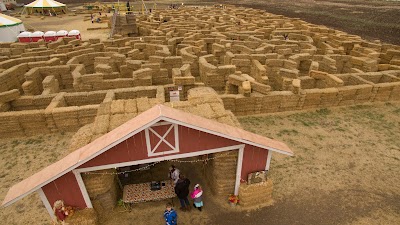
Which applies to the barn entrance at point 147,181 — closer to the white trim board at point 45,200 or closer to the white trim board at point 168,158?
the white trim board at point 168,158

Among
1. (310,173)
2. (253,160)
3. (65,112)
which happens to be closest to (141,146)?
(253,160)

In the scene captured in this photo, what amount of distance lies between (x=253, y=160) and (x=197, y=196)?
1999 mm

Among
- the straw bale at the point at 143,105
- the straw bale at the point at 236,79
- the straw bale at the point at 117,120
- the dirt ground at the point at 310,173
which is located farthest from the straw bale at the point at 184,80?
the straw bale at the point at 117,120

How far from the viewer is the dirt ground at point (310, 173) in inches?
300

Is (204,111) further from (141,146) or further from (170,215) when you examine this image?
(170,215)

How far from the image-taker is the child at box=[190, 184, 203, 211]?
7476mm

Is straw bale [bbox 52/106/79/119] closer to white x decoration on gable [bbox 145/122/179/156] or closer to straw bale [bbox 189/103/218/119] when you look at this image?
straw bale [bbox 189/103/218/119]

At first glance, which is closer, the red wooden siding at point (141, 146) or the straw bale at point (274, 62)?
the red wooden siding at point (141, 146)

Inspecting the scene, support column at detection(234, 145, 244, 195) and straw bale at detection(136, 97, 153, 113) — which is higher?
straw bale at detection(136, 97, 153, 113)

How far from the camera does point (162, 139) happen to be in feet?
20.7

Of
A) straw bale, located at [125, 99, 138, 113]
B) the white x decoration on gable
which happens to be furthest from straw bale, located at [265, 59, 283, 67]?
the white x decoration on gable

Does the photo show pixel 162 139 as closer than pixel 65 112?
Yes

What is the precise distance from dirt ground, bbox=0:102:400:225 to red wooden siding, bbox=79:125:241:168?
232 centimetres

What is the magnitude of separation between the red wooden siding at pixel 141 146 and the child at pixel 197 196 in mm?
1496
